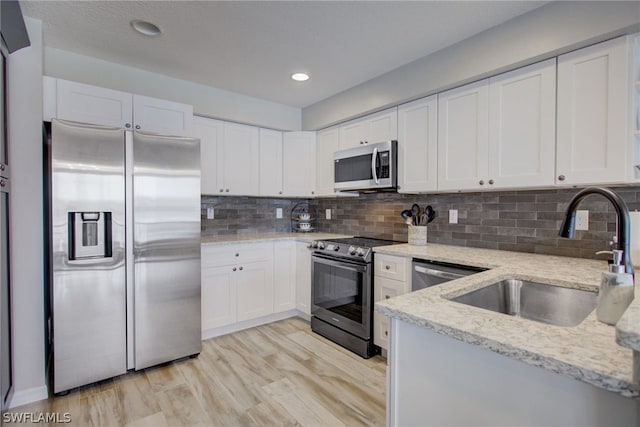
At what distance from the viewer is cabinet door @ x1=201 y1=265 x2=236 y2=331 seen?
2.84 m

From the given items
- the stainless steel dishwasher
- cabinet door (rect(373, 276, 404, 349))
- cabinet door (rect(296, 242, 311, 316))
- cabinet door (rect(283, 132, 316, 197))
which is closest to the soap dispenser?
the stainless steel dishwasher

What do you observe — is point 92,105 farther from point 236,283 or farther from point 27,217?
point 236,283

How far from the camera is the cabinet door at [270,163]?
3562mm

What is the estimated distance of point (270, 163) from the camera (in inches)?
142

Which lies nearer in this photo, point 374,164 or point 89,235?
point 89,235

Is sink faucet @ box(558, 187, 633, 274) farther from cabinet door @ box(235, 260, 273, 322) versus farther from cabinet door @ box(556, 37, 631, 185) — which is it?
cabinet door @ box(235, 260, 273, 322)

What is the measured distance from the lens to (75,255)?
2.06 m

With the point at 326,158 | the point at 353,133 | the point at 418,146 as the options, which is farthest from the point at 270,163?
the point at 418,146

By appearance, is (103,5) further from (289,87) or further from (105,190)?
(289,87)

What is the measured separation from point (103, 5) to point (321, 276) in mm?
2524

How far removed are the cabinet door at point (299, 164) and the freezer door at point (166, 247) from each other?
4.39ft

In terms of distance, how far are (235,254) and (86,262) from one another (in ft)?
3.84

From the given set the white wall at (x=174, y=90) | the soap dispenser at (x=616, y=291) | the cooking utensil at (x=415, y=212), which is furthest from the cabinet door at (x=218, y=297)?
the soap dispenser at (x=616, y=291)

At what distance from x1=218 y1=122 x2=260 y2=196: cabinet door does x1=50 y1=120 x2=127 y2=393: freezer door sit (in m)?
1.17
